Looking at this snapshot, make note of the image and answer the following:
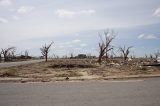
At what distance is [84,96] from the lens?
1178 centimetres

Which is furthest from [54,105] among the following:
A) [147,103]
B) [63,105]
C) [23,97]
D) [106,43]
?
[106,43]

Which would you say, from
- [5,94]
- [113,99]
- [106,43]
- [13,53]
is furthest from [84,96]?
[13,53]

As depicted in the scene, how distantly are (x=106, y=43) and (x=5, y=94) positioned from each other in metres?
50.4

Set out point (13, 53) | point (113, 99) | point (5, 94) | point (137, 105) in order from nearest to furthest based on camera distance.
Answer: point (137, 105) < point (113, 99) < point (5, 94) < point (13, 53)

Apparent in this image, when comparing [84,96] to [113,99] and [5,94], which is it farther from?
[5,94]

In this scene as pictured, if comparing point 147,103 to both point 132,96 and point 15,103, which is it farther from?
point 15,103

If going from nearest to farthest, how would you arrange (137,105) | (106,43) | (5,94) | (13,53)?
(137,105)
(5,94)
(106,43)
(13,53)

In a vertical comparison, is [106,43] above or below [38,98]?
above

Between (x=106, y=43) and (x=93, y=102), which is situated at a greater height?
(x=106, y=43)

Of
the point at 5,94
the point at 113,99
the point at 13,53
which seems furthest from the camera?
the point at 13,53

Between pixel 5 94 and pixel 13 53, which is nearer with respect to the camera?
pixel 5 94

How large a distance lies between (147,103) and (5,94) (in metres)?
5.76

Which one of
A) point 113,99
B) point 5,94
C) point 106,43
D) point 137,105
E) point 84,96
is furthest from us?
point 106,43

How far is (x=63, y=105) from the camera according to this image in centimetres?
1000
